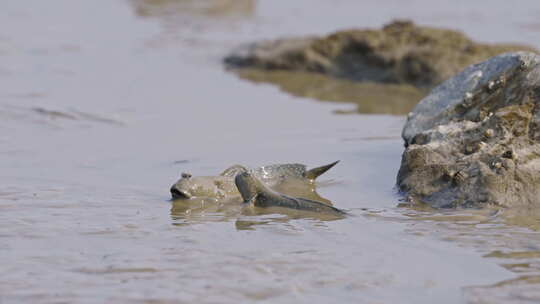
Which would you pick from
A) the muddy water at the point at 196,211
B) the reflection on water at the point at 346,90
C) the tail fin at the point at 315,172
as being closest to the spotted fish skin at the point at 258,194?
the muddy water at the point at 196,211

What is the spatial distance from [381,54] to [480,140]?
15.9ft

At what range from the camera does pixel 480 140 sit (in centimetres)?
458

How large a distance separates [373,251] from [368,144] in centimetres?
249

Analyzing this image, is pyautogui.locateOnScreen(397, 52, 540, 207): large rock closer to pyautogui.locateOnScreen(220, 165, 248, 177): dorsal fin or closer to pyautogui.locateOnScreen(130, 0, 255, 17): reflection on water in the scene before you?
pyautogui.locateOnScreen(220, 165, 248, 177): dorsal fin

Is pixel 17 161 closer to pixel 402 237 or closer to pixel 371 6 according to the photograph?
pixel 402 237

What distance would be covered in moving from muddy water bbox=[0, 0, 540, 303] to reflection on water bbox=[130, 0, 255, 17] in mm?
4609

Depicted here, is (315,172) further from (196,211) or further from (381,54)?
(381,54)

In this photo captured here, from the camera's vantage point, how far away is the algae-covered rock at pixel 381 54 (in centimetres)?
875

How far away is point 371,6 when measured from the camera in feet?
50.0

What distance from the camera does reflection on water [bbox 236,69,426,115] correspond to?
7.82 meters

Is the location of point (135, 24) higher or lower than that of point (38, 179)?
higher

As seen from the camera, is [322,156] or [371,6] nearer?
[322,156]

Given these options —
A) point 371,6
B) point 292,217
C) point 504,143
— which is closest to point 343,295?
point 292,217

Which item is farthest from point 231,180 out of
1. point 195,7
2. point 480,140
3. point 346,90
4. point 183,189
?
point 195,7
